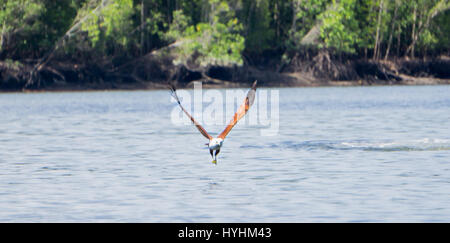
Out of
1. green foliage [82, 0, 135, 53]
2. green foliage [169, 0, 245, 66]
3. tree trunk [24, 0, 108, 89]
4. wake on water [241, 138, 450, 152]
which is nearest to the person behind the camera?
wake on water [241, 138, 450, 152]

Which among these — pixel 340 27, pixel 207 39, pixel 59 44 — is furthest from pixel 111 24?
pixel 340 27

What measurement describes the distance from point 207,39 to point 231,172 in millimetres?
49010

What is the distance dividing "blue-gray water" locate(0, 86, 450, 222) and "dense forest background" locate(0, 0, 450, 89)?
1158 inches

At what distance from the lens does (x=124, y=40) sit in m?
68.4

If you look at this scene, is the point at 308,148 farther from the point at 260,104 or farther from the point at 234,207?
the point at 260,104

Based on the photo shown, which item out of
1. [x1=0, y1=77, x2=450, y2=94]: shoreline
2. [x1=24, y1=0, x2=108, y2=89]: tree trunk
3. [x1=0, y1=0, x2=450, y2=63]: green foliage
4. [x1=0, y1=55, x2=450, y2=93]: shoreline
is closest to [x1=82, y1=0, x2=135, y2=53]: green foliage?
[x1=0, y1=0, x2=450, y2=63]: green foliage

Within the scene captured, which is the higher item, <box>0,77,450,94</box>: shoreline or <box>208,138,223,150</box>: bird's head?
<box>208,138,223,150</box>: bird's head

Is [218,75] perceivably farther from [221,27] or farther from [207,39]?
[221,27]

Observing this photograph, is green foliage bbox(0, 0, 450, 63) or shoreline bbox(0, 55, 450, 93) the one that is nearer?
green foliage bbox(0, 0, 450, 63)

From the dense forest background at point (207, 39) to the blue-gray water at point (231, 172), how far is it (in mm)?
29406

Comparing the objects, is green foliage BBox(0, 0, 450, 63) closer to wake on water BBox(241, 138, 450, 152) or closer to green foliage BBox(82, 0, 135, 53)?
green foliage BBox(82, 0, 135, 53)

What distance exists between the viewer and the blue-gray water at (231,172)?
586 inches

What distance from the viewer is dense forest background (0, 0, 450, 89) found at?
6594 cm

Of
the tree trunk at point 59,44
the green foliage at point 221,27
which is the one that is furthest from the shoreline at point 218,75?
the green foliage at point 221,27
